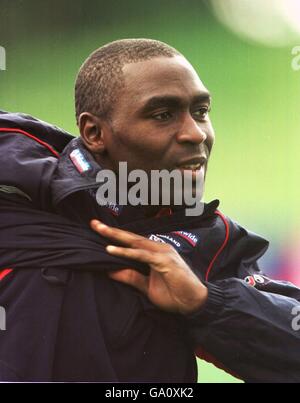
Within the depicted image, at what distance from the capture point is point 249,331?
3.81ft

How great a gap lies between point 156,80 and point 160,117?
0.07 metres

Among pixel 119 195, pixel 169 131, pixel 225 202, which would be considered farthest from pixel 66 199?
pixel 225 202

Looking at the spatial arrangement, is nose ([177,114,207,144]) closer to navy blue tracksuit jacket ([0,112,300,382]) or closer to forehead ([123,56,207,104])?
forehead ([123,56,207,104])

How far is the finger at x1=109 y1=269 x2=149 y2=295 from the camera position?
1.16m

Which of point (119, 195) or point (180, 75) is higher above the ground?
point (180, 75)

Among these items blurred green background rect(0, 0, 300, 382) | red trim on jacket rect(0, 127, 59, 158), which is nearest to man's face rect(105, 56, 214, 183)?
red trim on jacket rect(0, 127, 59, 158)

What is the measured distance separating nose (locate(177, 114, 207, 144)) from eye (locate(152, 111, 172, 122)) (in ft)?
0.10

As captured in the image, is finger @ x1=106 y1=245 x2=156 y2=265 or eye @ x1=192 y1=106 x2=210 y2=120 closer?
finger @ x1=106 y1=245 x2=156 y2=265

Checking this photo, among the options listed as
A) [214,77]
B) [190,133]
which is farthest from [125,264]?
[214,77]

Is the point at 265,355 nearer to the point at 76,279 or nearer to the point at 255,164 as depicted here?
the point at 76,279

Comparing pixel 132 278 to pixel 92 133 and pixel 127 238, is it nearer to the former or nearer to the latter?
pixel 127 238

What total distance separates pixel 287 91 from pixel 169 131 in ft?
1.21

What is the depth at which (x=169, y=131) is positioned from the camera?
120cm
